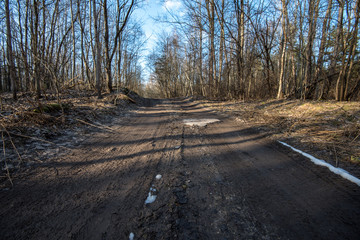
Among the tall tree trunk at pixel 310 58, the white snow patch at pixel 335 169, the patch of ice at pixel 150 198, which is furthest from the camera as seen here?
the tall tree trunk at pixel 310 58

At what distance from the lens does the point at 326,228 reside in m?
1.42

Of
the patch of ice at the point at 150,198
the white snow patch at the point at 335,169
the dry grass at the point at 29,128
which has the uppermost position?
the dry grass at the point at 29,128

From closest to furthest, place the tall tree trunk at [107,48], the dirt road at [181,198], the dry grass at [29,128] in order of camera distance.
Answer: the dirt road at [181,198] → the dry grass at [29,128] → the tall tree trunk at [107,48]

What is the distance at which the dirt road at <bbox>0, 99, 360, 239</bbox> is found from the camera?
1.43 m

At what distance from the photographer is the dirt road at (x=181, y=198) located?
143 cm

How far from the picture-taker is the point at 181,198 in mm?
1846

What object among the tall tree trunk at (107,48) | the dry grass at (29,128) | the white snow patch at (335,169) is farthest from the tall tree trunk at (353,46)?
the tall tree trunk at (107,48)

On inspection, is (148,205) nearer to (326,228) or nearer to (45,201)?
(45,201)

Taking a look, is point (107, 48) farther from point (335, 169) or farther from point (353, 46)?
point (353, 46)

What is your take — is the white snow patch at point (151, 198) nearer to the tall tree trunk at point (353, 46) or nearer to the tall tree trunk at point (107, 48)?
the tall tree trunk at point (353, 46)

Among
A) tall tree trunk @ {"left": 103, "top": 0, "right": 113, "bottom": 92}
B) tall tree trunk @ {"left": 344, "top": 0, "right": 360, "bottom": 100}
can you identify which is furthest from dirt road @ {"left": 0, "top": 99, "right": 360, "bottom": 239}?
tall tree trunk @ {"left": 103, "top": 0, "right": 113, "bottom": 92}

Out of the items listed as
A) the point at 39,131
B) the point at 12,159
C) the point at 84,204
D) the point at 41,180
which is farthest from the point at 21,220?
the point at 39,131

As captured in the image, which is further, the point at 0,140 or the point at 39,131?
the point at 39,131

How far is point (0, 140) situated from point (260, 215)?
4.44 meters
